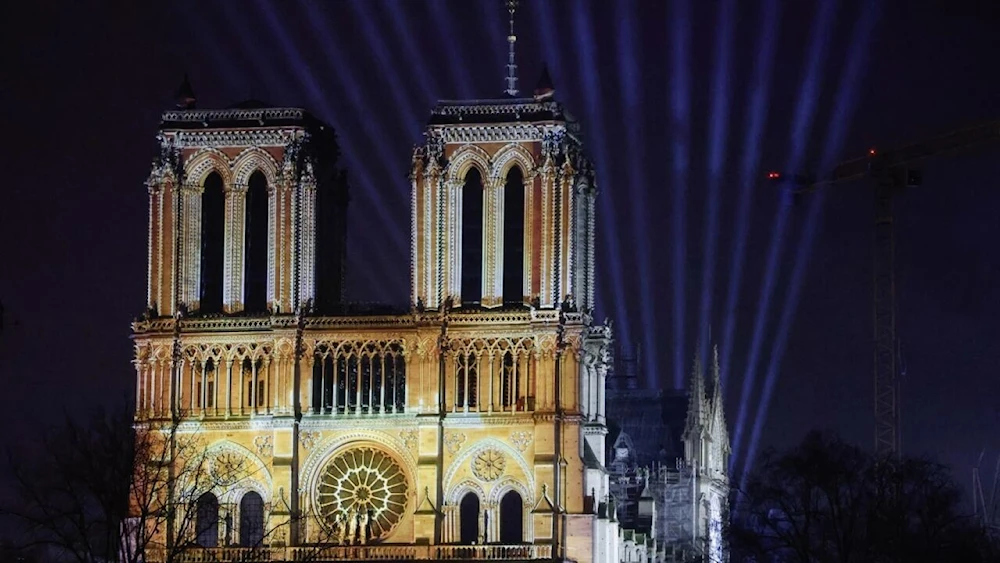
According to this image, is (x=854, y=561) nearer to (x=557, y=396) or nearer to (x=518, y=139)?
(x=557, y=396)

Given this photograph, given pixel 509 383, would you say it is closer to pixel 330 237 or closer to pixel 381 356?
pixel 381 356

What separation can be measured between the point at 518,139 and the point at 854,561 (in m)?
21.9

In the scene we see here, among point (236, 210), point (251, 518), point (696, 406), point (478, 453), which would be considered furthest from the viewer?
point (696, 406)

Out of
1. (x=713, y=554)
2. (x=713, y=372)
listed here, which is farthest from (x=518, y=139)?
(x=713, y=372)

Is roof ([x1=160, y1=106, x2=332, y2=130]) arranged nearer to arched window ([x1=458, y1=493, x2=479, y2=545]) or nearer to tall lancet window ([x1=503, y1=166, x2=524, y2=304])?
tall lancet window ([x1=503, y1=166, x2=524, y2=304])

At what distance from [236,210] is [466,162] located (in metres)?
9.74

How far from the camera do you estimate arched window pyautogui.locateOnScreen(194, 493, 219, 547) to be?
393 feet

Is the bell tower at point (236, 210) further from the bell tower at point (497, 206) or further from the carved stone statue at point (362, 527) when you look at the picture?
the carved stone statue at point (362, 527)

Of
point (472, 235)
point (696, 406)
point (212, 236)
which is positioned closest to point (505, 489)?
point (472, 235)

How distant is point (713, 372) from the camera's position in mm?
178375

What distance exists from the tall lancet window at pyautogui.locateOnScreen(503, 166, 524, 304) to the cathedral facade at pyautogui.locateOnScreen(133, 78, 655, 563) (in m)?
0.08

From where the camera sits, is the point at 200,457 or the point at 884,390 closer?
the point at 200,457

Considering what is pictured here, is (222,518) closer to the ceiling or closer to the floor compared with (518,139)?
closer to the floor

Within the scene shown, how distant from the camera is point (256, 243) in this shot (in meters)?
124
